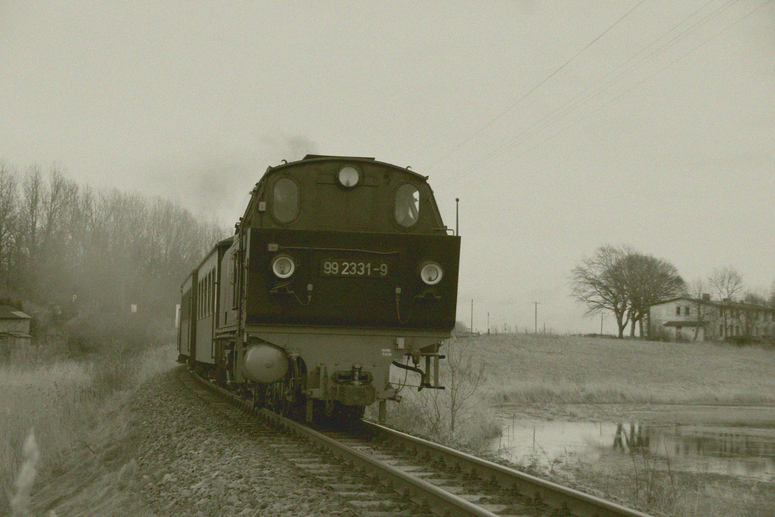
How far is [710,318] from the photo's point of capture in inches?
3447

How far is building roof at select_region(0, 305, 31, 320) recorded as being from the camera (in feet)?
158

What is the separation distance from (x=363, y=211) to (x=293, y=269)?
4.22 feet

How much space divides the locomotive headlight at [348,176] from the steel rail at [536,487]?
130 inches

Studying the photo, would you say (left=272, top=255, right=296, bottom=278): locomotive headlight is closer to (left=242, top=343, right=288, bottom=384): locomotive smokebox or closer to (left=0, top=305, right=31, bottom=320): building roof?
(left=242, top=343, right=288, bottom=384): locomotive smokebox

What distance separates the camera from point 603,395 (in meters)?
29.2

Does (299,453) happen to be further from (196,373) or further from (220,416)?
(196,373)

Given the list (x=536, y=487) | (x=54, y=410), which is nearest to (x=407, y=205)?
(x=536, y=487)

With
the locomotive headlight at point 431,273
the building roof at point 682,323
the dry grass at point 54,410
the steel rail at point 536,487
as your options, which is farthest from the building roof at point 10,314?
the building roof at point 682,323

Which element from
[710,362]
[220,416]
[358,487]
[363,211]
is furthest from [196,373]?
[710,362]

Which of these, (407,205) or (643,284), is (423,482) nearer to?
(407,205)

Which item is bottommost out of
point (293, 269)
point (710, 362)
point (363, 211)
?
point (710, 362)

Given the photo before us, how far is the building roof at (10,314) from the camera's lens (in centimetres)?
4806

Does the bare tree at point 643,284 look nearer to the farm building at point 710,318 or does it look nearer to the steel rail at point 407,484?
the farm building at point 710,318

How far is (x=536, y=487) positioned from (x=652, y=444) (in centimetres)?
1264
